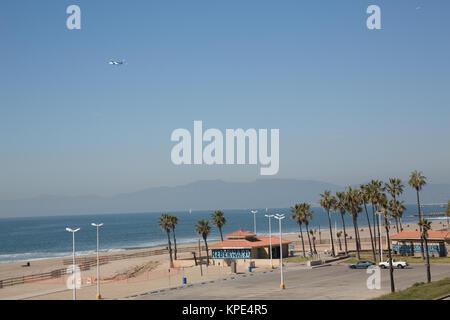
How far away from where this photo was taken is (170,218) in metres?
88.9

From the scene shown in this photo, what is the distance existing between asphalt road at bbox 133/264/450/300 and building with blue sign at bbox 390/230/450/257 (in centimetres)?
1030

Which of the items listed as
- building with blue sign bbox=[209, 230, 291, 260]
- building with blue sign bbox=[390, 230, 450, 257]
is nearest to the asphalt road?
building with blue sign bbox=[390, 230, 450, 257]

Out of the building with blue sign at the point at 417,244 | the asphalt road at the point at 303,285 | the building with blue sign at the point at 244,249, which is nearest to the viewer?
the asphalt road at the point at 303,285

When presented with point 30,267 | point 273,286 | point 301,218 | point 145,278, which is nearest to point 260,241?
point 301,218

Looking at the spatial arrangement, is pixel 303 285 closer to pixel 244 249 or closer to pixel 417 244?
pixel 244 249

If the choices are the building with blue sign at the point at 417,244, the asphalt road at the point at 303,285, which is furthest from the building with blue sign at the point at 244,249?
the building with blue sign at the point at 417,244

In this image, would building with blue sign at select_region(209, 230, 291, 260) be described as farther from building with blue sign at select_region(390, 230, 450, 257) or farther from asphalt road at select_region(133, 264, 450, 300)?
building with blue sign at select_region(390, 230, 450, 257)

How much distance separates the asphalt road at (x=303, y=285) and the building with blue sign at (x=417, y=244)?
10298 mm

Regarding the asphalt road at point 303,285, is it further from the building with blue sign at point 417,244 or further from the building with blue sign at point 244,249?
the building with blue sign at point 244,249

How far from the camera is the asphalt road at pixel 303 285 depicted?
143ft

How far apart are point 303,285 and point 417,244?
33.1 metres

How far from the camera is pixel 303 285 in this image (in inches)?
1977

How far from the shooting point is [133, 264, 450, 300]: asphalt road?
43.5 m

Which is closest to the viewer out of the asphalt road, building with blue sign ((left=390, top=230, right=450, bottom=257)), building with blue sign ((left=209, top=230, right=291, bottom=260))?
the asphalt road
